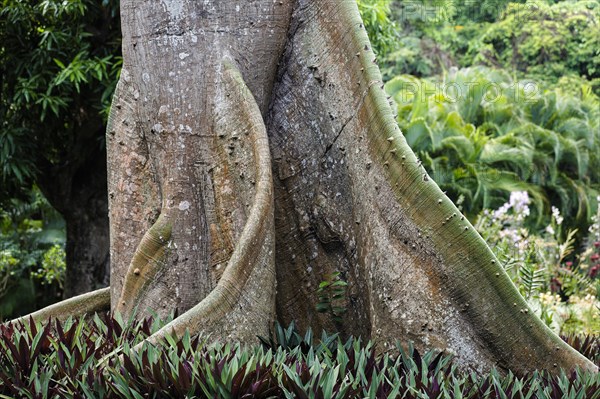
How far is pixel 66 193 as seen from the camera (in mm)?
9898

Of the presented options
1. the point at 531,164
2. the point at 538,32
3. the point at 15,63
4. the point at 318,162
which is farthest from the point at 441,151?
the point at 318,162

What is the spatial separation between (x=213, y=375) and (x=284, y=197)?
1812 mm

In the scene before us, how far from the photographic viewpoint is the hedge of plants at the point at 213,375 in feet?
10.8

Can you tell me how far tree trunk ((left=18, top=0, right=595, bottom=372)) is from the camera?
427cm

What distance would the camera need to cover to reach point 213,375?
10.8 ft

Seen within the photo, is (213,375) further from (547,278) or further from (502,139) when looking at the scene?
(502,139)

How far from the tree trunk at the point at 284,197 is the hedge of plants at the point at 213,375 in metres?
0.36

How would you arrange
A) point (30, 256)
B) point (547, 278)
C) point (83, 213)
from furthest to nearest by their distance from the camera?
point (30, 256), point (83, 213), point (547, 278)

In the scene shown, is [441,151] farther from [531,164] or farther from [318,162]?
[318,162]

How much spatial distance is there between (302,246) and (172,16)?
59.7 inches

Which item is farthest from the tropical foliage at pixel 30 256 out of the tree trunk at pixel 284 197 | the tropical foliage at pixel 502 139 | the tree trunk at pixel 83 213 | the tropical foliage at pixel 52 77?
the tree trunk at pixel 284 197

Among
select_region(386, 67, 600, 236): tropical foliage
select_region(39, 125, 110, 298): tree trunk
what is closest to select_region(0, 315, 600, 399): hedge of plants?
select_region(39, 125, 110, 298): tree trunk

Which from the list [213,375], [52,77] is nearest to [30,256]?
[52,77]

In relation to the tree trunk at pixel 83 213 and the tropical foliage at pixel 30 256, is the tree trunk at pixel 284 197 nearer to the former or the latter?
the tree trunk at pixel 83 213
